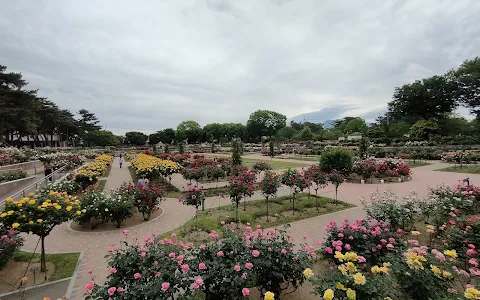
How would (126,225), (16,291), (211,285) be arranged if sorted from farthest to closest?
1. (126,225)
2. (16,291)
3. (211,285)

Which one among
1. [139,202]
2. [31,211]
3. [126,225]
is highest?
[31,211]

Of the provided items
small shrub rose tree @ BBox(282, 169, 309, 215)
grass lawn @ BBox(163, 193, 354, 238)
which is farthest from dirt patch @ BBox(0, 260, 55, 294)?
small shrub rose tree @ BBox(282, 169, 309, 215)

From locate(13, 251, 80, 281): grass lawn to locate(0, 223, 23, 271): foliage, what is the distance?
2.88ft

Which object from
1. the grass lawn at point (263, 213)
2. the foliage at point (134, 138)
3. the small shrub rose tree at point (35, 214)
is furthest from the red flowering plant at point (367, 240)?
the foliage at point (134, 138)

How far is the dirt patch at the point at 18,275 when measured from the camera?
14.2 feet

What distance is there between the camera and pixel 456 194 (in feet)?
22.3

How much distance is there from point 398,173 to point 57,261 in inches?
664

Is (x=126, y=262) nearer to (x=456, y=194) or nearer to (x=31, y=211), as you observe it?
(x=31, y=211)

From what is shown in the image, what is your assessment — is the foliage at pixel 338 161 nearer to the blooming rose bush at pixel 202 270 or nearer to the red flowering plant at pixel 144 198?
the red flowering plant at pixel 144 198

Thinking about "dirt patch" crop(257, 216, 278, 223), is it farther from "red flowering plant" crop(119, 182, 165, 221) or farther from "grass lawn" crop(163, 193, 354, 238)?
"red flowering plant" crop(119, 182, 165, 221)

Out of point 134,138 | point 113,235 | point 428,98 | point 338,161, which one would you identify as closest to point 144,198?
point 113,235

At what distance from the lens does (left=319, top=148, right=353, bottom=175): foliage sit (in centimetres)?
1449

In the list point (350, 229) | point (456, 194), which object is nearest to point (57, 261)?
point (350, 229)

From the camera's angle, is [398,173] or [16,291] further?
[398,173]
